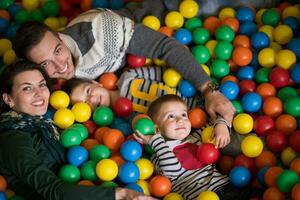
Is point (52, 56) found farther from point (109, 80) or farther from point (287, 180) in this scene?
point (287, 180)

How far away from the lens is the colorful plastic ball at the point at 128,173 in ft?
4.79

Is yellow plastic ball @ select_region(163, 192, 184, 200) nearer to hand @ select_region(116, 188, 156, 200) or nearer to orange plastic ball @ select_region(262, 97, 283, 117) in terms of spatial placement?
hand @ select_region(116, 188, 156, 200)

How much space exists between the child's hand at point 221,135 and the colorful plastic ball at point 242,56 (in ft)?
1.23


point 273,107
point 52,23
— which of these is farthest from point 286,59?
point 52,23

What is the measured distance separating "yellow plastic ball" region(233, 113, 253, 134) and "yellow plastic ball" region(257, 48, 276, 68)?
298 millimetres

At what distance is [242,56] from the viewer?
5.92 ft

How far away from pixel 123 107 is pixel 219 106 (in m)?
0.36

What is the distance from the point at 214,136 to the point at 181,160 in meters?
0.13

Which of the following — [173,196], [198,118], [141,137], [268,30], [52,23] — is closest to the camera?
[173,196]

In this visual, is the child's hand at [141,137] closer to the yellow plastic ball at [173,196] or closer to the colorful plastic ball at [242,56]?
the yellow plastic ball at [173,196]

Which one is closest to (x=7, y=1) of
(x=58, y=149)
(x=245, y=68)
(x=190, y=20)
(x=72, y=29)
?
(x=72, y=29)

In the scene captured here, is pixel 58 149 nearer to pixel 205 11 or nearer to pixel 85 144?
pixel 85 144

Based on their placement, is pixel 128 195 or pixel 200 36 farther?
pixel 200 36

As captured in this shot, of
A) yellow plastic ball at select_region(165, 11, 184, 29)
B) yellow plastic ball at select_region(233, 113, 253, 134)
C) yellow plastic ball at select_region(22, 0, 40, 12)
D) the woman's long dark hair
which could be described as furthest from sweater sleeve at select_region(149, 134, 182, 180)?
yellow plastic ball at select_region(22, 0, 40, 12)
